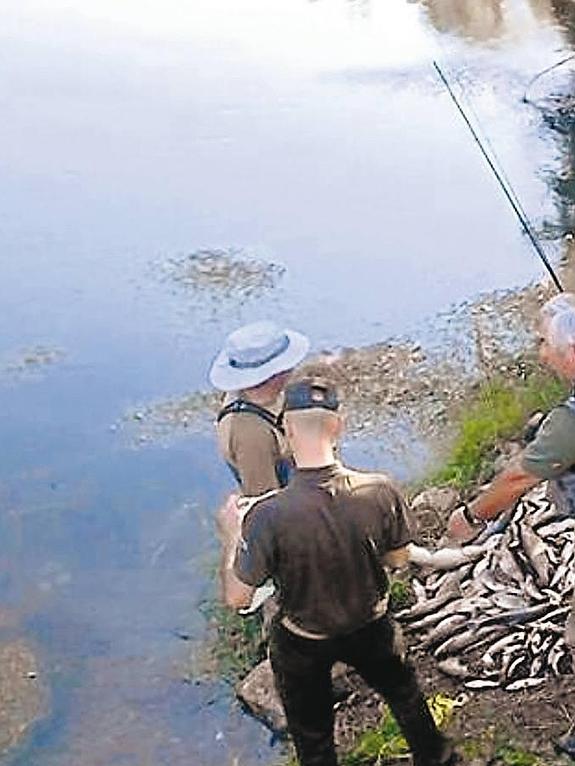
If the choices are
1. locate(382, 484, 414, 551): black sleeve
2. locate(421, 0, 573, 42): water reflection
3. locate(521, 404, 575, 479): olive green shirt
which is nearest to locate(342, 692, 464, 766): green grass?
locate(382, 484, 414, 551): black sleeve

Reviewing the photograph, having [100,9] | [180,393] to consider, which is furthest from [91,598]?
[100,9]

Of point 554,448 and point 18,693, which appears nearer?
point 554,448

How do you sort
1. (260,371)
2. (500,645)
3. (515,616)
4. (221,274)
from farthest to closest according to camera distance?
1. (221,274)
2. (515,616)
3. (500,645)
4. (260,371)

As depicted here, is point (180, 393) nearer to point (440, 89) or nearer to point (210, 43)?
point (440, 89)

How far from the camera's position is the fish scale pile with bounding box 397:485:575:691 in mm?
6367

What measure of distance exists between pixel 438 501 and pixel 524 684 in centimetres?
213

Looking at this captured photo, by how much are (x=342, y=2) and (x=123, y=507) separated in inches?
624

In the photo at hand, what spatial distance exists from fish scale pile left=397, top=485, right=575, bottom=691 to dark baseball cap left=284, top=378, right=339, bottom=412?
1918 millimetres

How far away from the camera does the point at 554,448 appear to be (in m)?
4.63

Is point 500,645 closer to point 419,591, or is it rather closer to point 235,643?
point 419,591

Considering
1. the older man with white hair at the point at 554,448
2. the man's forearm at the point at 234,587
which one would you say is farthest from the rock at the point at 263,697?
the older man with white hair at the point at 554,448

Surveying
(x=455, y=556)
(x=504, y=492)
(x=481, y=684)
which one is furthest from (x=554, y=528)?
(x=504, y=492)

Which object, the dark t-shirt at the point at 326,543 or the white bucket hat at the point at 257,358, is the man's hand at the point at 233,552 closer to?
the dark t-shirt at the point at 326,543

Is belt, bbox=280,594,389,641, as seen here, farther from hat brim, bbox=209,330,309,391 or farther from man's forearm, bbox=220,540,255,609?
hat brim, bbox=209,330,309,391
